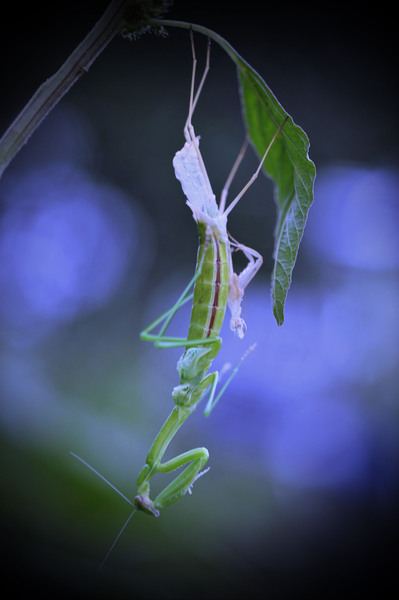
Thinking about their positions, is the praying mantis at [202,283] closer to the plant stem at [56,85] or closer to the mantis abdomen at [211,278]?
the mantis abdomen at [211,278]

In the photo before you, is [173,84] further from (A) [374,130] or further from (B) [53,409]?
(B) [53,409]

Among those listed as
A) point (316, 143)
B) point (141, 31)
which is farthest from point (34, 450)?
point (316, 143)

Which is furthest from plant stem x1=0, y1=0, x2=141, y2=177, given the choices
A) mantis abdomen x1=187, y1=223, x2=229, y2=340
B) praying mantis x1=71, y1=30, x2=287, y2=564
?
mantis abdomen x1=187, y1=223, x2=229, y2=340

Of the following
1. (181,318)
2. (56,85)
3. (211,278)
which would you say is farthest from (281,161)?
(181,318)

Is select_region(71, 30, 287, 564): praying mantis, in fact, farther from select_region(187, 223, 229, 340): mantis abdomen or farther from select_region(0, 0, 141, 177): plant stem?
select_region(0, 0, 141, 177): plant stem

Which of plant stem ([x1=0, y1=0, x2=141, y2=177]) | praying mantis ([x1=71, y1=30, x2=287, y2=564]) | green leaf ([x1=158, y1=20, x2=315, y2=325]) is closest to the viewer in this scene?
plant stem ([x1=0, y1=0, x2=141, y2=177])

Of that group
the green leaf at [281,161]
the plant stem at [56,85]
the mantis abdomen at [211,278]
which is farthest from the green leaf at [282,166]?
the plant stem at [56,85]

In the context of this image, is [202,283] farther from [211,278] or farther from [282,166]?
[282,166]
